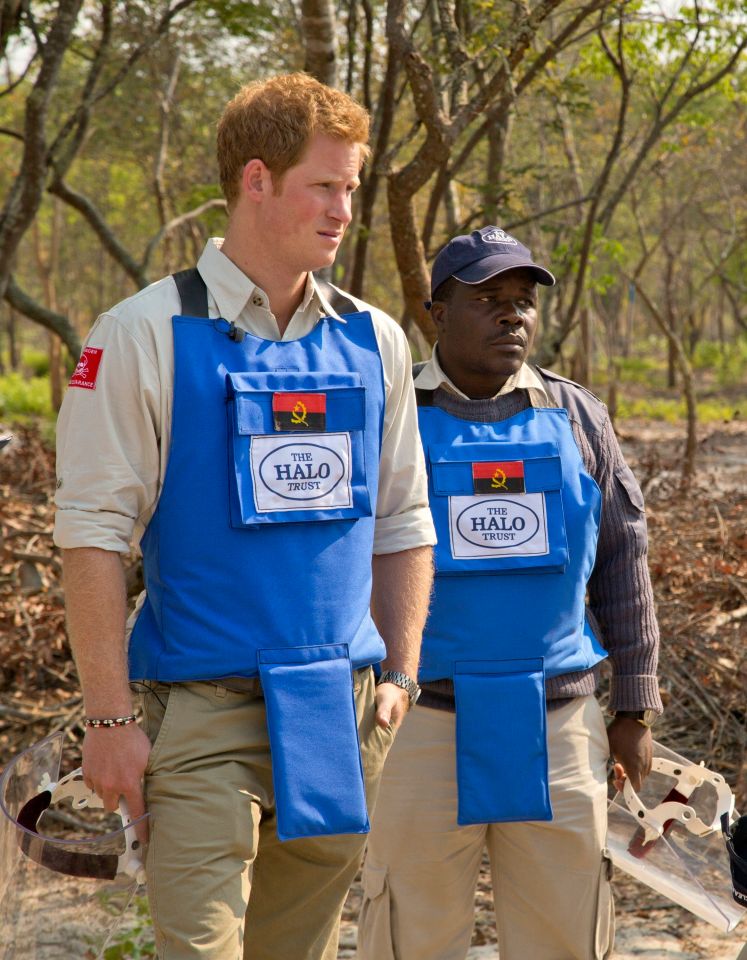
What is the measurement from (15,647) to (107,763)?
320cm

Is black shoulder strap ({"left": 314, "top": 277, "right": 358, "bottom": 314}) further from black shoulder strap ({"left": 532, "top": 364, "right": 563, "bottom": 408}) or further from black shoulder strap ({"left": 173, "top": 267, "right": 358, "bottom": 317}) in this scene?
black shoulder strap ({"left": 532, "top": 364, "right": 563, "bottom": 408})

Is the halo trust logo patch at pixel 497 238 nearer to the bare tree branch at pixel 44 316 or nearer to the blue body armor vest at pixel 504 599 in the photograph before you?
the blue body armor vest at pixel 504 599

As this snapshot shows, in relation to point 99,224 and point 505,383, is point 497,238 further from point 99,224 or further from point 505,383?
point 99,224

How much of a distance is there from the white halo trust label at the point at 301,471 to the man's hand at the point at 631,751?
1004 mm

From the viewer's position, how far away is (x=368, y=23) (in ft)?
19.4

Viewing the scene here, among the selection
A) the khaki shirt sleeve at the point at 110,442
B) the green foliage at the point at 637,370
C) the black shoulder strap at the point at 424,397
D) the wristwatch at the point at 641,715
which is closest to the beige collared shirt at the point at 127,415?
the khaki shirt sleeve at the point at 110,442

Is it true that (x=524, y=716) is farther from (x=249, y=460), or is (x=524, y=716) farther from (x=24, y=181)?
(x=24, y=181)

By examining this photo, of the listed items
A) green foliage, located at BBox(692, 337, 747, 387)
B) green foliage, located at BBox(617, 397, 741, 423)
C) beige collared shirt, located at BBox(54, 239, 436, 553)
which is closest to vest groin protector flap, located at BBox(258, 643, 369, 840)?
beige collared shirt, located at BBox(54, 239, 436, 553)

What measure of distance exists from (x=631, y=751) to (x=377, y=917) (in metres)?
0.68

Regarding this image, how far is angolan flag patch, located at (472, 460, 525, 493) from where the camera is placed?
2.63 m

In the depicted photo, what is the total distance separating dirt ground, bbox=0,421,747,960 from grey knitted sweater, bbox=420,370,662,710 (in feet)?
4.17

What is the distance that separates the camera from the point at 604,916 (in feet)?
8.64

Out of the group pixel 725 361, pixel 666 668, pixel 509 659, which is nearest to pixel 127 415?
pixel 509 659

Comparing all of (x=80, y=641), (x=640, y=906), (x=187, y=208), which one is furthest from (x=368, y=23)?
(x=80, y=641)
